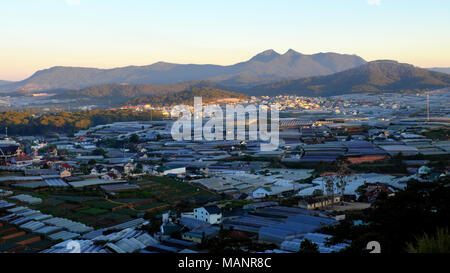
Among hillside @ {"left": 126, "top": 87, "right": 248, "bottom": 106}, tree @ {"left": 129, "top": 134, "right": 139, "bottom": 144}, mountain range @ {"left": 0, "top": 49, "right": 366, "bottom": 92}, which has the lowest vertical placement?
tree @ {"left": 129, "top": 134, "right": 139, "bottom": 144}

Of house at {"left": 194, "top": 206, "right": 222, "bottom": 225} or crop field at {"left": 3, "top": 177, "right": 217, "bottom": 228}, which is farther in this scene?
crop field at {"left": 3, "top": 177, "right": 217, "bottom": 228}

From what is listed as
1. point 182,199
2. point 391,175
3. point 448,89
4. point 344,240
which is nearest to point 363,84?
point 448,89

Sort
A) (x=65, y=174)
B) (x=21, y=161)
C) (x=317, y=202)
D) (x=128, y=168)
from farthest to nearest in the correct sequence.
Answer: (x=21, y=161)
(x=128, y=168)
(x=65, y=174)
(x=317, y=202)

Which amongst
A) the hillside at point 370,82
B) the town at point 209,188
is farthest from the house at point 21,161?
the hillside at point 370,82

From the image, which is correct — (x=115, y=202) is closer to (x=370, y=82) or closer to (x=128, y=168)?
(x=128, y=168)

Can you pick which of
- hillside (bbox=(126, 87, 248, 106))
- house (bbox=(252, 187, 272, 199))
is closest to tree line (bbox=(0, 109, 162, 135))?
hillside (bbox=(126, 87, 248, 106))

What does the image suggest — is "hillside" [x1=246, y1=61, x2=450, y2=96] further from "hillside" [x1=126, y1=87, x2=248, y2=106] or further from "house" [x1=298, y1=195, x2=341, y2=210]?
"house" [x1=298, y1=195, x2=341, y2=210]

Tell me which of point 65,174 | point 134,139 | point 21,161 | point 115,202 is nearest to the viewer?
point 115,202

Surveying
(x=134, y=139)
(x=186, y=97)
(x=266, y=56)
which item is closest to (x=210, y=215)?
(x=134, y=139)
